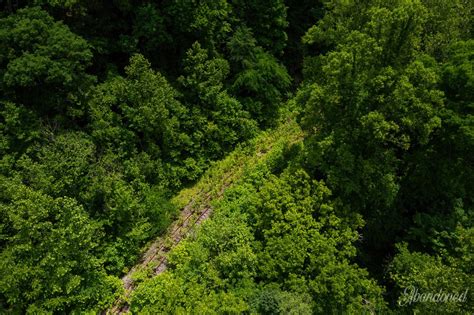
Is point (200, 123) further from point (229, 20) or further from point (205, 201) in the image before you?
point (229, 20)

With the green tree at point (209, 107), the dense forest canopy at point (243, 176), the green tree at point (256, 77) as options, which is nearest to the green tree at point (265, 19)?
the green tree at point (256, 77)

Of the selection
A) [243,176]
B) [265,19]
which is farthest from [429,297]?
[265,19]

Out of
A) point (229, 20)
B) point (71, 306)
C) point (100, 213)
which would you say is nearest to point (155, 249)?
point (100, 213)

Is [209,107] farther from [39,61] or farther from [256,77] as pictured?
[39,61]

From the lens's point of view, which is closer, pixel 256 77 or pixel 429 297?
pixel 429 297

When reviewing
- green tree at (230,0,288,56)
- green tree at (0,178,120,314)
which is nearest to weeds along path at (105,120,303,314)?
green tree at (0,178,120,314)

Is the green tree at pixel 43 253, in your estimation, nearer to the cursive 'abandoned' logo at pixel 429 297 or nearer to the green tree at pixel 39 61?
the green tree at pixel 39 61

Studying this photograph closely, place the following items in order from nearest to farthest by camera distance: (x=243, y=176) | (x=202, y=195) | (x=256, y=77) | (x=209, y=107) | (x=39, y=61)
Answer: (x=39, y=61)
(x=202, y=195)
(x=243, y=176)
(x=209, y=107)
(x=256, y=77)
